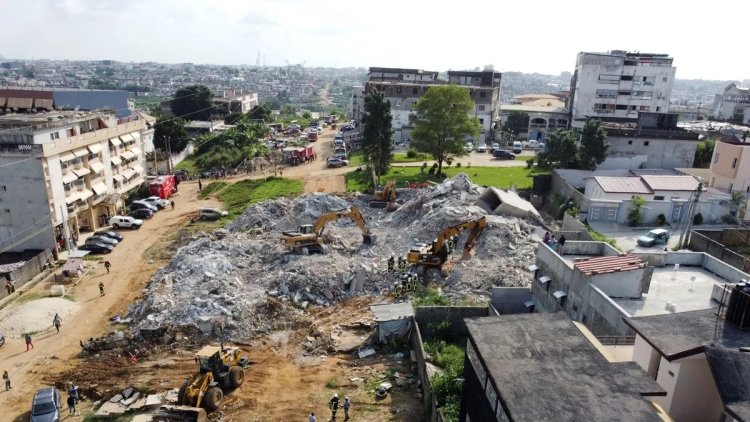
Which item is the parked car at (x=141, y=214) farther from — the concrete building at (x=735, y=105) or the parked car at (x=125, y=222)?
the concrete building at (x=735, y=105)

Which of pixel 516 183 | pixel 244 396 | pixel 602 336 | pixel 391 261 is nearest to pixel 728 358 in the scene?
pixel 602 336

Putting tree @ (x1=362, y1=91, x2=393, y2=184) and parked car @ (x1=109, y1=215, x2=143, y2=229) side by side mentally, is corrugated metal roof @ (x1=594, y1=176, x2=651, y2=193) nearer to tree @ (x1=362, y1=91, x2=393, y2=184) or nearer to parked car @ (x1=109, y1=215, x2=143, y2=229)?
tree @ (x1=362, y1=91, x2=393, y2=184)

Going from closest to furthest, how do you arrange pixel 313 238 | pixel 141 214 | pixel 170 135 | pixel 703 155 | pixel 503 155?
pixel 313 238, pixel 141 214, pixel 703 155, pixel 503 155, pixel 170 135

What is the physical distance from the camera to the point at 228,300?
90.9ft

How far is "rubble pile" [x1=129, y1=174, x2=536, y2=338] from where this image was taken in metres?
27.1

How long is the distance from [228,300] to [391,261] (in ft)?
32.8

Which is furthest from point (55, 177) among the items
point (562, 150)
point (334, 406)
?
point (562, 150)

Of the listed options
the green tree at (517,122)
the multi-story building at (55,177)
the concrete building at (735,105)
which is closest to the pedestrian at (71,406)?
the multi-story building at (55,177)

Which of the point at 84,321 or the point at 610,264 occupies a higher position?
the point at 610,264

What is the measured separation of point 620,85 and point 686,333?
77.1 meters

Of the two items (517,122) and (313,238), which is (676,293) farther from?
(517,122)

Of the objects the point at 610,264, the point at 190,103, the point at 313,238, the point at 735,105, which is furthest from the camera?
the point at 735,105

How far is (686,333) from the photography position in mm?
13641

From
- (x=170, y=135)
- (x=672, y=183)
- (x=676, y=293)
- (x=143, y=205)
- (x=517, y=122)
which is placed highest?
(x=517, y=122)
